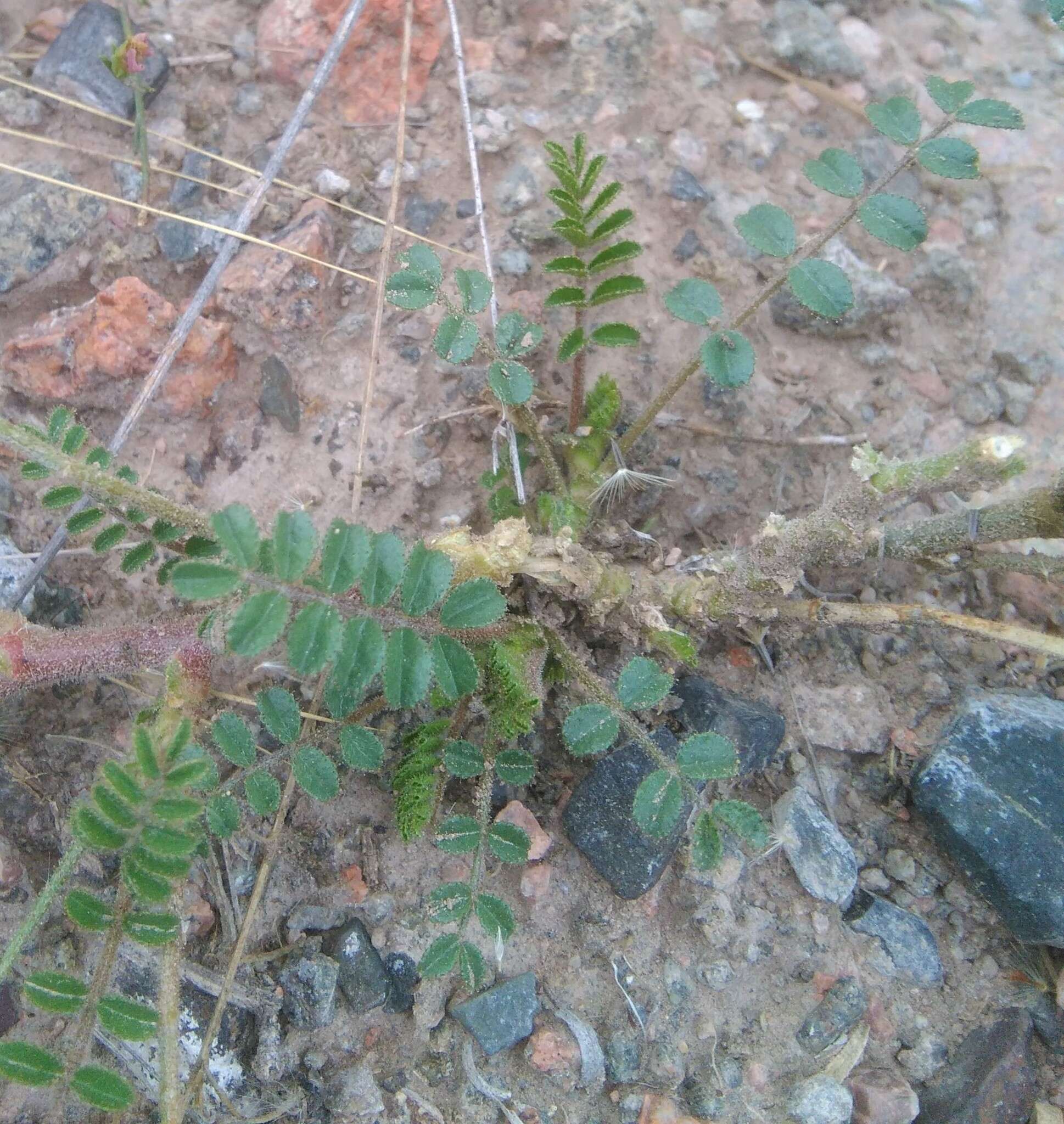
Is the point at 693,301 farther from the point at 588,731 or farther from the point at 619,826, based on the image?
the point at 619,826

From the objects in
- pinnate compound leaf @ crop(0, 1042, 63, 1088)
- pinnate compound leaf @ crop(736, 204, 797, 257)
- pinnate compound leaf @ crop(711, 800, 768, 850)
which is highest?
pinnate compound leaf @ crop(736, 204, 797, 257)

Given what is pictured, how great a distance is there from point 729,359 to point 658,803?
3.41 feet

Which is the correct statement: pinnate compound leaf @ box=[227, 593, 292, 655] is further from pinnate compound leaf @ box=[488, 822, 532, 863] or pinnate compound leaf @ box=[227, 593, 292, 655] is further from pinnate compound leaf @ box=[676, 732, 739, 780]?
pinnate compound leaf @ box=[676, 732, 739, 780]

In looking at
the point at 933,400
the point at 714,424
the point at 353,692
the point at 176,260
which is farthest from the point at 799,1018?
the point at 176,260

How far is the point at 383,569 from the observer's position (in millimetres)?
1829

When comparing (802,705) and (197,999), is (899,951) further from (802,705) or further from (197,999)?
(197,999)

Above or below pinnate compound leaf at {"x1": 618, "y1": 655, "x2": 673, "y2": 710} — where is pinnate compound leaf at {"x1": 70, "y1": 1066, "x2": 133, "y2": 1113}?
below

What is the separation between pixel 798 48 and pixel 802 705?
7.57 feet

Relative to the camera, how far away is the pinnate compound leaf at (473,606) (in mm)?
1960

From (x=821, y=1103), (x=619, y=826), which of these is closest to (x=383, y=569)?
(x=619, y=826)

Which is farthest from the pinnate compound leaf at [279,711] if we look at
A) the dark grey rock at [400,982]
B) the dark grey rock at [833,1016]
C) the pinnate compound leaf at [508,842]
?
the dark grey rock at [833,1016]

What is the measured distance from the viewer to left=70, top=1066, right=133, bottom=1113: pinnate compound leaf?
170cm

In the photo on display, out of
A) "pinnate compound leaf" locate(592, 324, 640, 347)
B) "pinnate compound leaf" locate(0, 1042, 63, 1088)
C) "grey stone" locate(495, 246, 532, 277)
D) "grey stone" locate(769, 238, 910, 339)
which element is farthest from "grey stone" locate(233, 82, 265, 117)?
"pinnate compound leaf" locate(0, 1042, 63, 1088)

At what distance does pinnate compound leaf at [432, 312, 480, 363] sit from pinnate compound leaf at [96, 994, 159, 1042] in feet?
4.79
